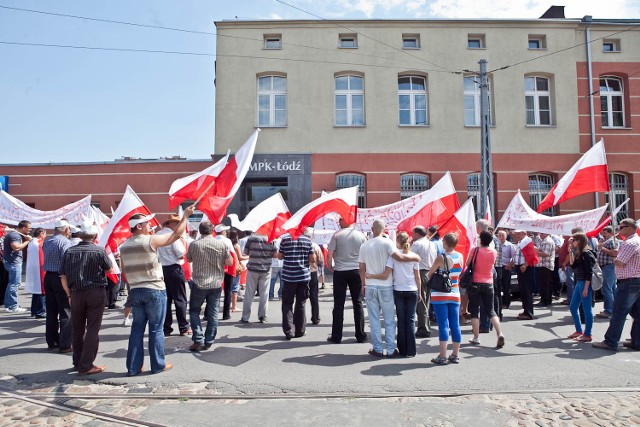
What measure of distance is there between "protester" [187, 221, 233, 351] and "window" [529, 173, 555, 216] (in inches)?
654

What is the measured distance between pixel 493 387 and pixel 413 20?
18.0 meters

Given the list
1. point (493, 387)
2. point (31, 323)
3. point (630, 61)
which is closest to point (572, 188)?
point (493, 387)

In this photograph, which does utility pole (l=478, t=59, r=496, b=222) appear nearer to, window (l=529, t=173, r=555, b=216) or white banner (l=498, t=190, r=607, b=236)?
white banner (l=498, t=190, r=607, b=236)

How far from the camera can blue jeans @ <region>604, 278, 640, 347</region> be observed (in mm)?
7129

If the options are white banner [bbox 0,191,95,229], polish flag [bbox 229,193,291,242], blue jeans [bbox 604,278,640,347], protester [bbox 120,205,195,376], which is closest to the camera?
protester [bbox 120,205,195,376]

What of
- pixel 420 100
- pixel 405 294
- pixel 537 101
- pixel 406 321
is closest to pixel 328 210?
pixel 405 294

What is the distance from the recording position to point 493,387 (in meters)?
5.60

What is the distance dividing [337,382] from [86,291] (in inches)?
126

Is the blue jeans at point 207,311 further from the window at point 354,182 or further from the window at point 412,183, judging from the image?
the window at point 412,183

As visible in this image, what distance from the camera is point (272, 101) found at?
2059 cm

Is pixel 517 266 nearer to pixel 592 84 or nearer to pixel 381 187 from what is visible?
pixel 381 187

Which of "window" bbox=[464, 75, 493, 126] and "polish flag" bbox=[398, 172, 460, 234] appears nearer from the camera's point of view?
"polish flag" bbox=[398, 172, 460, 234]

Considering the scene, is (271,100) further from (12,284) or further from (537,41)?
(12,284)

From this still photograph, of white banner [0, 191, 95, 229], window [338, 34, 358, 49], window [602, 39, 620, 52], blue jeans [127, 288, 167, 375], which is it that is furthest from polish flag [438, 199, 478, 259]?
window [602, 39, 620, 52]
